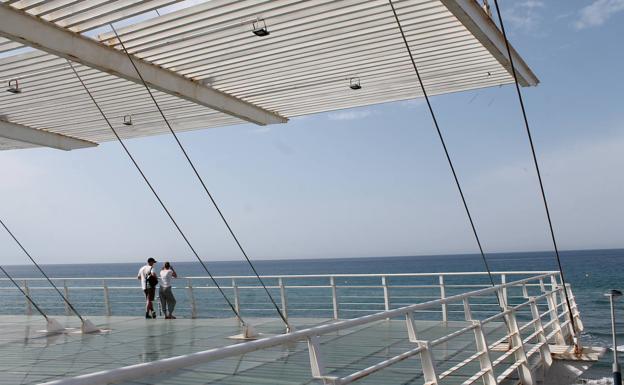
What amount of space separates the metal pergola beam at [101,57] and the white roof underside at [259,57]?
46 mm

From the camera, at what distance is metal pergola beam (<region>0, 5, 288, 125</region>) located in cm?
693

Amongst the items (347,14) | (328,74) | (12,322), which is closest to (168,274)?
(12,322)

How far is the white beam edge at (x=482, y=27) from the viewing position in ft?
20.8

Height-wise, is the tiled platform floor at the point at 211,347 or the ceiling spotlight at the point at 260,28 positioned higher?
the ceiling spotlight at the point at 260,28

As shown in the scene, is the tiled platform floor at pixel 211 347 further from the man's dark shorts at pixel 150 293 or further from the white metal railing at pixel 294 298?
the man's dark shorts at pixel 150 293

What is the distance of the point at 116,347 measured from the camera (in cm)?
894

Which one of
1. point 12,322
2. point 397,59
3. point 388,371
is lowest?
point 388,371

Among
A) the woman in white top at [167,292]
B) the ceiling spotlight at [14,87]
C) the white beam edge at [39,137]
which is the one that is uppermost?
the white beam edge at [39,137]

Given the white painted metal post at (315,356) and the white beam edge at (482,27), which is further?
the white beam edge at (482,27)

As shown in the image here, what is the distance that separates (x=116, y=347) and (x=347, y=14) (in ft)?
18.6

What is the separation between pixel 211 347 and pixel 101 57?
4.11 metres

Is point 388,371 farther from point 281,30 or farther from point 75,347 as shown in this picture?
point 75,347

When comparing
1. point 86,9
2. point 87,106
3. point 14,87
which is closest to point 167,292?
point 87,106

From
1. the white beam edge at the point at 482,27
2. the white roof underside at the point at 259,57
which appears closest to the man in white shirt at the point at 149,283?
the white roof underside at the point at 259,57
